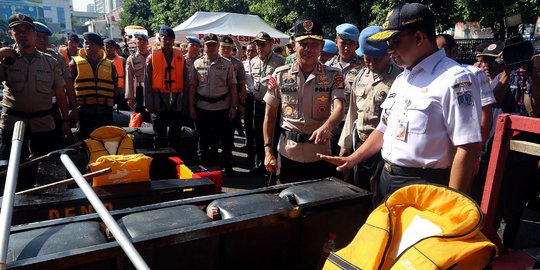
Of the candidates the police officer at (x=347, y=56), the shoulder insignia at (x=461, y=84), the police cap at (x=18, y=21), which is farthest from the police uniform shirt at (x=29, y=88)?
the shoulder insignia at (x=461, y=84)

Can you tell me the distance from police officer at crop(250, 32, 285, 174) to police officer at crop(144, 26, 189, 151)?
114 centimetres

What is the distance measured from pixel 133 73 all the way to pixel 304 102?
412 centimetres

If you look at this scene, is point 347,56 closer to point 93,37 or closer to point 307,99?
point 307,99

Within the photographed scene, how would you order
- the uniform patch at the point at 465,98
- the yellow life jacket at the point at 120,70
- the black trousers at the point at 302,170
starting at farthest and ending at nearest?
the yellow life jacket at the point at 120,70
the black trousers at the point at 302,170
the uniform patch at the point at 465,98

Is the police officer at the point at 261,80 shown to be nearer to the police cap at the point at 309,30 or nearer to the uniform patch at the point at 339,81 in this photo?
the uniform patch at the point at 339,81

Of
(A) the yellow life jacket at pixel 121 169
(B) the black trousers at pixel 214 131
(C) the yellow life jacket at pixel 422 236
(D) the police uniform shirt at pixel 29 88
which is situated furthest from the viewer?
(B) the black trousers at pixel 214 131

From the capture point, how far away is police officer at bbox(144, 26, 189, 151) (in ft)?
17.5

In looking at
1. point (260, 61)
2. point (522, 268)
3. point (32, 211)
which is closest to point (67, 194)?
point (32, 211)

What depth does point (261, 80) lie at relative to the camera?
6027mm

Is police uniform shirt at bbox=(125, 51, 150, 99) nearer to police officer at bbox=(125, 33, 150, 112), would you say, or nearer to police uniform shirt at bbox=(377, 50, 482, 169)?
police officer at bbox=(125, 33, 150, 112)

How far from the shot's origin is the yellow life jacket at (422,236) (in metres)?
1.41

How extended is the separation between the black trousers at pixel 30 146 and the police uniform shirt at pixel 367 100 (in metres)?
3.16

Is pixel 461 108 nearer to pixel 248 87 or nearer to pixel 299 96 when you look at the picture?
pixel 299 96

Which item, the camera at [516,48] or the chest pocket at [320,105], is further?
the chest pocket at [320,105]
